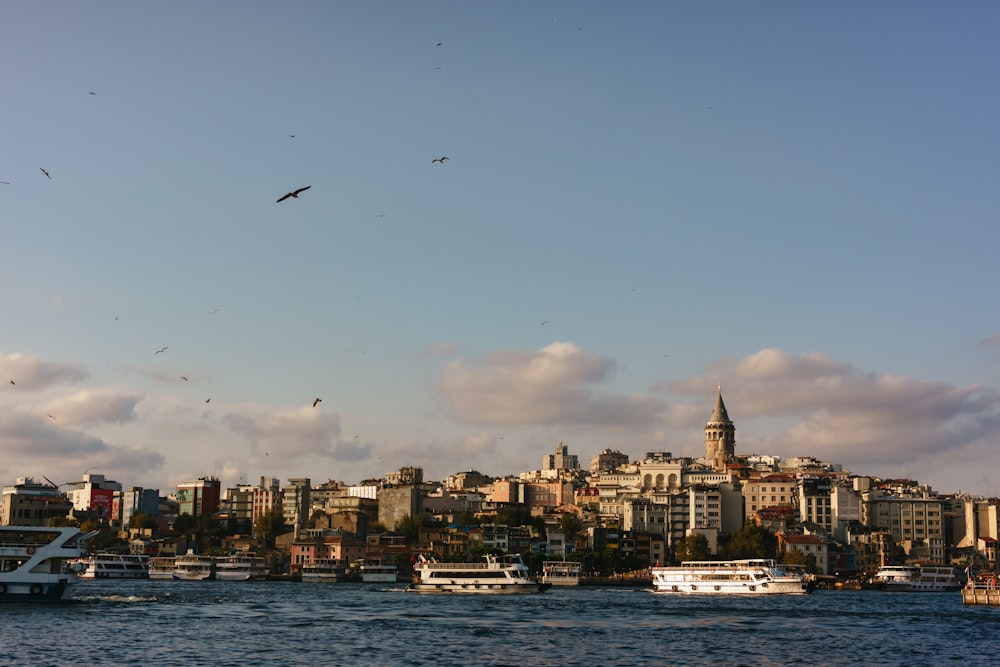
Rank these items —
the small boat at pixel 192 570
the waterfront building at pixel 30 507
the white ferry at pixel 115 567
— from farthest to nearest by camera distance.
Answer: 1. the waterfront building at pixel 30 507
2. the small boat at pixel 192 570
3. the white ferry at pixel 115 567

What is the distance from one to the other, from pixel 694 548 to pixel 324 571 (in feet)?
124

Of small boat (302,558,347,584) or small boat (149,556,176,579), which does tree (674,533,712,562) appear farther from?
small boat (149,556,176,579)

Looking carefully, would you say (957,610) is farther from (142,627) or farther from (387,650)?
(142,627)

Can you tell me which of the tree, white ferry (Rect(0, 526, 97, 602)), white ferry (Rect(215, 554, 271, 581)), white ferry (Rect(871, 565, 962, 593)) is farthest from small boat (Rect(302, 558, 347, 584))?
white ferry (Rect(0, 526, 97, 602))

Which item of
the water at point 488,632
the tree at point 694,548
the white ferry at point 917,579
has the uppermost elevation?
the tree at point 694,548

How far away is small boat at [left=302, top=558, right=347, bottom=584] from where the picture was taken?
124125 mm

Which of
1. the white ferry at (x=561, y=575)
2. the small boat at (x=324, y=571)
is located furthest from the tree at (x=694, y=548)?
the small boat at (x=324, y=571)

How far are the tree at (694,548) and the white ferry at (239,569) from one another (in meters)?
43.3

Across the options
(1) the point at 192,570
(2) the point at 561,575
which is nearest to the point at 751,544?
(2) the point at 561,575

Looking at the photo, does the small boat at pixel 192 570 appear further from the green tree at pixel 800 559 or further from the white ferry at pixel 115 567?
the green tree at pixel 800 559

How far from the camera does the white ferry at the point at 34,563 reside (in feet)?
211

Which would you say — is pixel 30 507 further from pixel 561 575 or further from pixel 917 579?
pixel 917 579

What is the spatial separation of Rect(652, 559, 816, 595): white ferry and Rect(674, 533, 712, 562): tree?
108 ft

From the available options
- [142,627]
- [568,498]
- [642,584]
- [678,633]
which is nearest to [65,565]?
[142,627]
